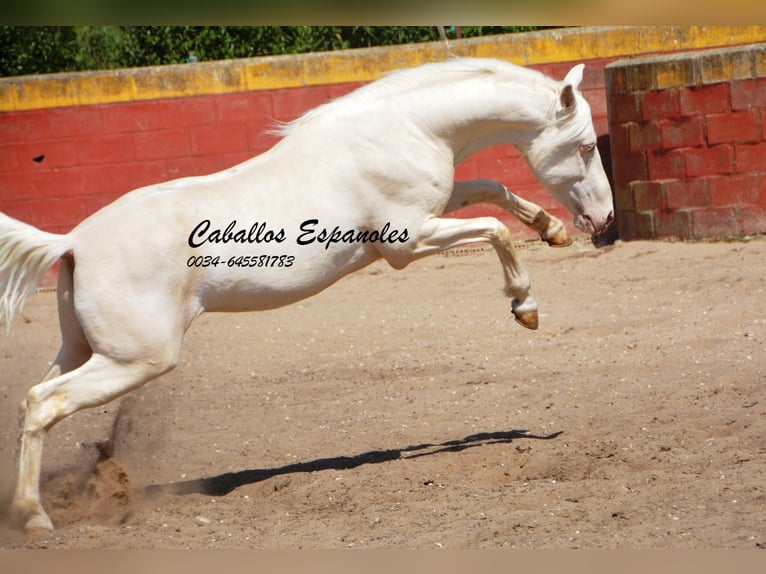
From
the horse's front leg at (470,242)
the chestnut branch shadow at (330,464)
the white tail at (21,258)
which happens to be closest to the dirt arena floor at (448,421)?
the chestnut branch shadow at (330,464)

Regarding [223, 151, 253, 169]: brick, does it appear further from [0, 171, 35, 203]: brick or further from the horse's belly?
the horse's belly

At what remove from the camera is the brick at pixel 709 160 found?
9.11 metres

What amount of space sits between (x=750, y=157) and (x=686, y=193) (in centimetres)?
60

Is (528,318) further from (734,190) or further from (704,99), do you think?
(704,99)

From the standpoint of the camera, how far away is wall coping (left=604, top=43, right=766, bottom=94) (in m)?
8.96

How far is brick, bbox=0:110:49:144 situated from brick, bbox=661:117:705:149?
18.7 ft

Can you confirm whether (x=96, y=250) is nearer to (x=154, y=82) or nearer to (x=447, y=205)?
(x=447, y=205)

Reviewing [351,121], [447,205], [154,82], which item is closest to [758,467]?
[447,205]

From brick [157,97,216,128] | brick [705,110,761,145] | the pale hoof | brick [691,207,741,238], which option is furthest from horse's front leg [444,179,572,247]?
brick [157,97,216,128]

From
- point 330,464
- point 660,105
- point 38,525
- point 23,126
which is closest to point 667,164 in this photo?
point 660,105

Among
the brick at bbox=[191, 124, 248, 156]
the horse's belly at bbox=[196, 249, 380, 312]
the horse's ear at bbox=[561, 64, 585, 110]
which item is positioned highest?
the brick at bbox=[191, 124, 248, 156]

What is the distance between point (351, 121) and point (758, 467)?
2.26 metres

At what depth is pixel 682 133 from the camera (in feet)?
30.5
